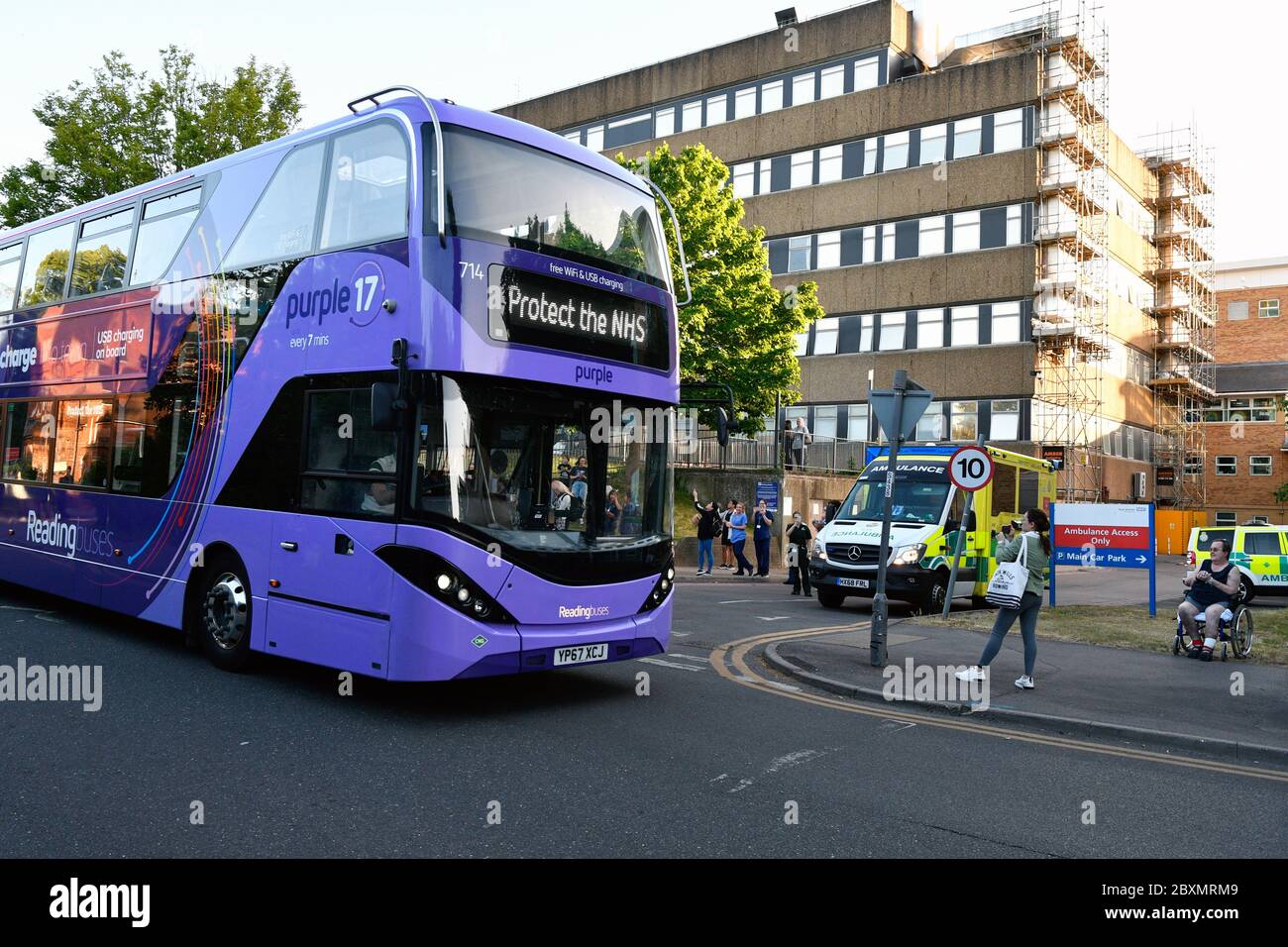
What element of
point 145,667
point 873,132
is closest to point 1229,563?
point 145,667

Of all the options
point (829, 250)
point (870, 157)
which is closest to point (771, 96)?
point (870, 157)

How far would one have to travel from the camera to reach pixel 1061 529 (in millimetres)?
17234

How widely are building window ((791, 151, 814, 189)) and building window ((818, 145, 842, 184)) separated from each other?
15.8 inches

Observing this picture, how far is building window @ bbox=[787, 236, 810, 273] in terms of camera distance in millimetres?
42969

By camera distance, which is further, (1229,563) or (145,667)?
(1229,563)

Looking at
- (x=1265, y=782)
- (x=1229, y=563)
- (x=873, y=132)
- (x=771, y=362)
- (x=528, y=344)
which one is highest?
(x=873, y=132)

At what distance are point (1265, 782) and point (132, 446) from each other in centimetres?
996

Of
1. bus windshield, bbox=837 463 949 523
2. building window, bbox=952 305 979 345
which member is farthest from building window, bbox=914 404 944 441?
bus windshield, bbox=837 463 949 523

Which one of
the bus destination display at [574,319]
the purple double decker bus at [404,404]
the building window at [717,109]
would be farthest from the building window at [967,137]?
the bus destination display at [574,319]

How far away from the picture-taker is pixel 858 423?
41500 mm

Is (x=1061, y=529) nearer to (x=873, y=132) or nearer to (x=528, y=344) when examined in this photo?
(x=528, y=344)

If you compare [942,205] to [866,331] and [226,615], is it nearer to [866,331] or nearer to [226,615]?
[866,331]

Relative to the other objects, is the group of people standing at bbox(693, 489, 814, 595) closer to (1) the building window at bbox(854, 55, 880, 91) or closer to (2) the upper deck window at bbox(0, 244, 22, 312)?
(2) the upper deck window at bbox(0, 244, 22, 312)
